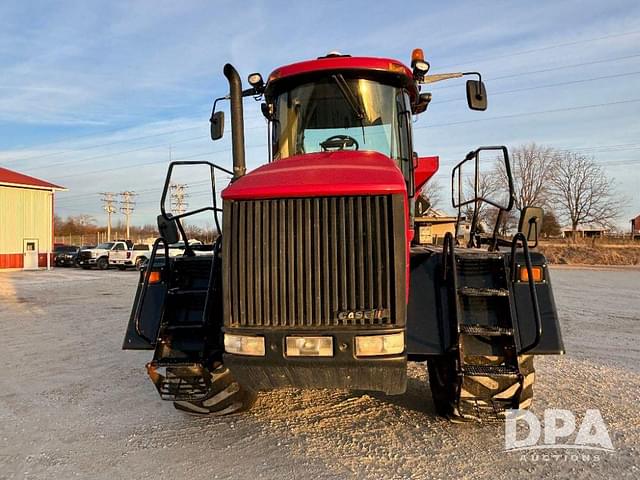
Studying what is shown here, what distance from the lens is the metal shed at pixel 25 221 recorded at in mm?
27859

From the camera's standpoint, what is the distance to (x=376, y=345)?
3.22m

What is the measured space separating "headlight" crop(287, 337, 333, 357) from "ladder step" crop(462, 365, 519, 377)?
896 millimetres

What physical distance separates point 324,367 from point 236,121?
239 cm

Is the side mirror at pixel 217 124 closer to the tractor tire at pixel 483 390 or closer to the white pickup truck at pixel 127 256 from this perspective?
the tractor tire at pixel 483 390

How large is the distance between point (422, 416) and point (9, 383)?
4252 mm

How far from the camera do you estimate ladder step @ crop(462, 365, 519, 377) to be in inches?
132

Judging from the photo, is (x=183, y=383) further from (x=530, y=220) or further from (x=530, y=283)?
(x=530, y=220)

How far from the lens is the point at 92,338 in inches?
324

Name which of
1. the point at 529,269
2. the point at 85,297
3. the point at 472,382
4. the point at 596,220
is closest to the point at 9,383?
the point at 472,382

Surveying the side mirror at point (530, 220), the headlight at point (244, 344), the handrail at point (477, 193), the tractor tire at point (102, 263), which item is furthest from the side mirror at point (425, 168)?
the tractor tire at point (102, 263)

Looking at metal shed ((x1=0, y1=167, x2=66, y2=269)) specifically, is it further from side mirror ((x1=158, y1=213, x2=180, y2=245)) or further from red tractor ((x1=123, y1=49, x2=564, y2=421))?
red tractor ((x1=123, y1=49, x2=564, y2=421))

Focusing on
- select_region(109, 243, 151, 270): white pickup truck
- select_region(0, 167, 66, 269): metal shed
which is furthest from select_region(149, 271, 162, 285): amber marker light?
select_region(0, 167, 66, 269): metal shed

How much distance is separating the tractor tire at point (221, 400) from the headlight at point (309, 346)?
1022mm

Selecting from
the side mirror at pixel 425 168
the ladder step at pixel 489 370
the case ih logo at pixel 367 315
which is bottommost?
the ladder step at pixel 489 370
